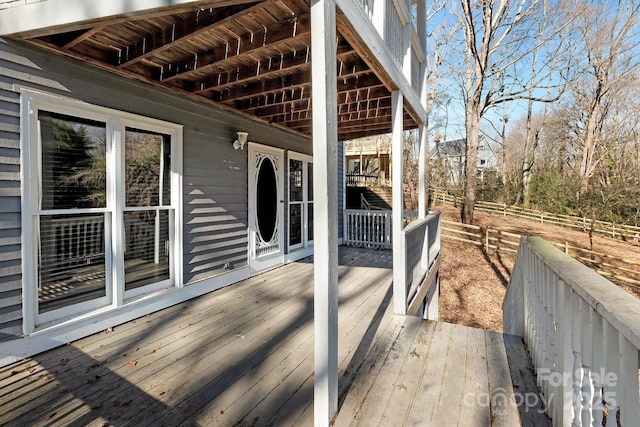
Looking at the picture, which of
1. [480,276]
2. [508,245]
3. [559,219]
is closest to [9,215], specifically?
[480,276]

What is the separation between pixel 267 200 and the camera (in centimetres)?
559

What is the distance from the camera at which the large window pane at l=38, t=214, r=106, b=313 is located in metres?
2.79

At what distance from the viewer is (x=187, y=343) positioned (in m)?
2.90

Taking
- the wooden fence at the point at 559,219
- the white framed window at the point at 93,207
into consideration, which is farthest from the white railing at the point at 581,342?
the wooden fence at the point at 559,219

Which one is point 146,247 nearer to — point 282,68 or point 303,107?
point 282,68

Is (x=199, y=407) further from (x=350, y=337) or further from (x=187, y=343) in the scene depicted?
(x=350, y=337)

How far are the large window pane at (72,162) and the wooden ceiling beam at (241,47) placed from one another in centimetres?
91

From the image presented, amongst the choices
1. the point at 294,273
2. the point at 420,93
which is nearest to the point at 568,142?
the point at 420,93

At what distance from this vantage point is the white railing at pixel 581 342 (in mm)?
964

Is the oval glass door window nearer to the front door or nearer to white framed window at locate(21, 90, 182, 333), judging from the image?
the front door

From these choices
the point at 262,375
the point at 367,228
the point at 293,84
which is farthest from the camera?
the point at 367,228

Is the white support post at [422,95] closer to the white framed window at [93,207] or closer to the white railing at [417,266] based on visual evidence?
the white railing at [417,266]

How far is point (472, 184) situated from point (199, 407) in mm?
11601

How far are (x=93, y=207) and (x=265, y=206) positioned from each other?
2750 mm
